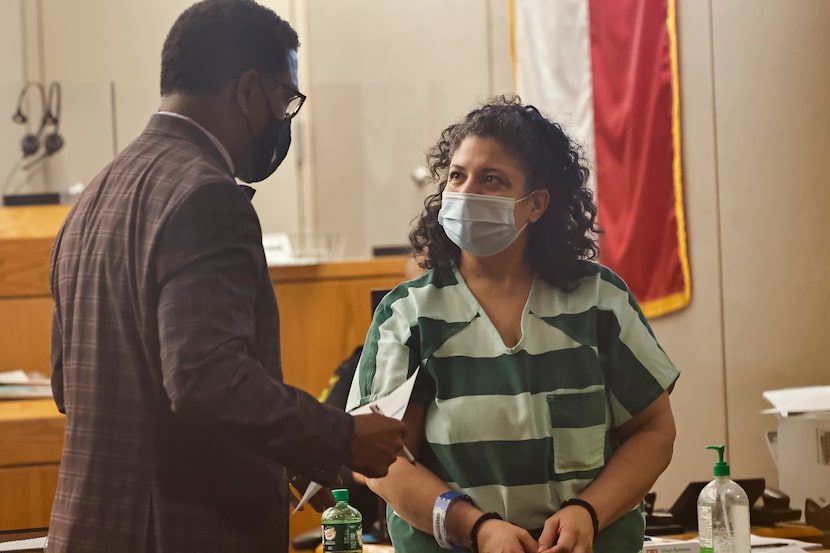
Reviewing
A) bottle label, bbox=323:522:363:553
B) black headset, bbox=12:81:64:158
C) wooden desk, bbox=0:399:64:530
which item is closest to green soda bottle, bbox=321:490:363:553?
bottle label, bbox=323:522:363:553

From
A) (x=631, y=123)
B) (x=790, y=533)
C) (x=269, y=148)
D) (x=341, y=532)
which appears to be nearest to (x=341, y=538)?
(x=341, y=532)

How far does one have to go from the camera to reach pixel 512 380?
5.48 ft

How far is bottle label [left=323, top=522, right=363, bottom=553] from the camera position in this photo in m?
2.08

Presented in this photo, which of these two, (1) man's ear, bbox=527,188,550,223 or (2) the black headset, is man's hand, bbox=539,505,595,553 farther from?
(2) the black headset

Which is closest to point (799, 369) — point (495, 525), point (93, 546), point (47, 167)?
point (495, 525)

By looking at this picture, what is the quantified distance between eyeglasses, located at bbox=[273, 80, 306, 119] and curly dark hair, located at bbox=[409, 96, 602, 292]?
37cm

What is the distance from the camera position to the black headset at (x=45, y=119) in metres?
5.02

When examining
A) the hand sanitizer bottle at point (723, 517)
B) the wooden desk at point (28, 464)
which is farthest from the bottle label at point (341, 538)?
the wooden desk at point (28, 464)

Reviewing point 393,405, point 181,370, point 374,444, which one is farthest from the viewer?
point 393,405

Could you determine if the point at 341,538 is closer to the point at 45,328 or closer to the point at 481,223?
the point at 481,223

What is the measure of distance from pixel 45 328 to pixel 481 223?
2394mm

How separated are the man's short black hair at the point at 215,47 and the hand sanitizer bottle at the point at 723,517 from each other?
1.26m

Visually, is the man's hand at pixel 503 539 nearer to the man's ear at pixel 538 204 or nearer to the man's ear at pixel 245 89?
the man's ear at pixel 538 204

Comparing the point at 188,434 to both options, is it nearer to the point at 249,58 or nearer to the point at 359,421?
the point at 359,421
